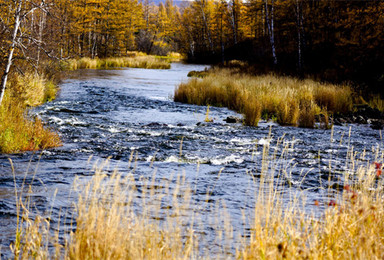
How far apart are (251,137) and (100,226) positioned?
295 inches

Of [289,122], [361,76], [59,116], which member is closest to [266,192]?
[289,122]

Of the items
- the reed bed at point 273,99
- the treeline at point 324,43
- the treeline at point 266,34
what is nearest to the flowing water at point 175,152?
the reed bed at point 273,99

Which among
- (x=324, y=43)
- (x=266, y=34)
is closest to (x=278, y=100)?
(x=324, y=43)

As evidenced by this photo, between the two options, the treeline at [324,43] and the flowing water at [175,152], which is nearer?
the flowing water at [175,152]

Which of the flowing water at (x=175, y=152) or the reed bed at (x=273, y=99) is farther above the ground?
the reed bed at (x=273, y=99)

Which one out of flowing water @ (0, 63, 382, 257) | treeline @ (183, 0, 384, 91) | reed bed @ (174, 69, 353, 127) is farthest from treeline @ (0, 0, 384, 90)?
flowing water @ (0, 63, 382, 257)

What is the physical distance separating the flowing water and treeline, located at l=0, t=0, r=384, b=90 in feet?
6.83

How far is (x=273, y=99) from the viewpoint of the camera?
14.0 m

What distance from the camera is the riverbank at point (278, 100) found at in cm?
1180

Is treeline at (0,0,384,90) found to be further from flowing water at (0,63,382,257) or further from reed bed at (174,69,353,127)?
flowing water at (0,63,382,257)

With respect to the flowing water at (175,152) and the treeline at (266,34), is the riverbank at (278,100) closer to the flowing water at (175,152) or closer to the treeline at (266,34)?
the flowing water at (175,152)

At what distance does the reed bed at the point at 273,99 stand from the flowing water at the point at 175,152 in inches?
28.5

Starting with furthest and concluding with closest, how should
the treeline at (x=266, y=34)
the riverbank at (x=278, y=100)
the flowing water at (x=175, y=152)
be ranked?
the riverbank at (x=278, y=100)
the treeline at (x=266, y=34)
the flowing water at (x=175, y=152)

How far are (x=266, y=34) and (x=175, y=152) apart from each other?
31.8 meters
